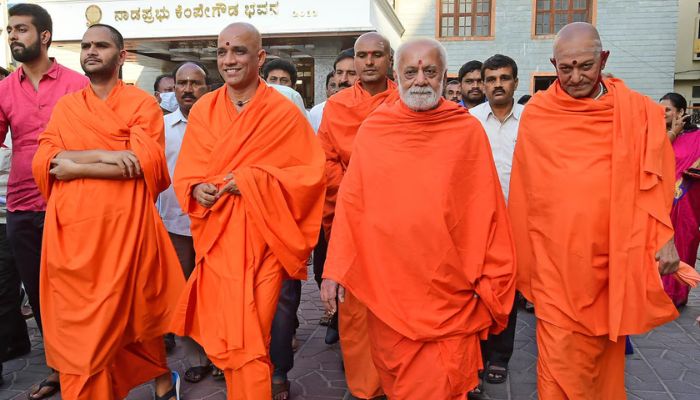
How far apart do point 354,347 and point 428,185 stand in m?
1.50

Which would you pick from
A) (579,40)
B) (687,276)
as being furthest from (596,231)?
(579,40)

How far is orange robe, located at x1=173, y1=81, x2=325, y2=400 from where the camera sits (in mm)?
3332

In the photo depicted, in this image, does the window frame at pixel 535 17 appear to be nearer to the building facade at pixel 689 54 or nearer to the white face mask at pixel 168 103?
the building facade at pixel 689 54

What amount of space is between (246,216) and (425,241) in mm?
1067

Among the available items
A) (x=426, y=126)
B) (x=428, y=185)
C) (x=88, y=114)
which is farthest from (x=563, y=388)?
(x=88, y=114)

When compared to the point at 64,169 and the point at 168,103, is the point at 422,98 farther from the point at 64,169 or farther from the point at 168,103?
the point at 168,103

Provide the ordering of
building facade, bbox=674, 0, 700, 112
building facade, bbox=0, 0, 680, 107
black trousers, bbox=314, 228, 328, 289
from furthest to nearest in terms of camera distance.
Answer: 1. building facade, bbox=674, 0, 700, 112
2. building facade, bbox=0, 0, 680, 107
3. black trousers, bbox=314, 228, 328, 289

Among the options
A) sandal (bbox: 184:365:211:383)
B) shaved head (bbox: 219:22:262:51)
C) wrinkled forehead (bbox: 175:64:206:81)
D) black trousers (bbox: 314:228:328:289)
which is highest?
shaved head (bbox: 219:22:262:51)

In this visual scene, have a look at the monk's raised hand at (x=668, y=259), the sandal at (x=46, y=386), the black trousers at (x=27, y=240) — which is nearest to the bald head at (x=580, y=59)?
the monk's raised hand at (x=668, y=259)

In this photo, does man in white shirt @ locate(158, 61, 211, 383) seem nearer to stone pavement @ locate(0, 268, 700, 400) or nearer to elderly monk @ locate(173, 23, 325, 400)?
stone pavement @ locate(0, 268, 700, 400)

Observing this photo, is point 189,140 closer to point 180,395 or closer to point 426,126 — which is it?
point 426,126

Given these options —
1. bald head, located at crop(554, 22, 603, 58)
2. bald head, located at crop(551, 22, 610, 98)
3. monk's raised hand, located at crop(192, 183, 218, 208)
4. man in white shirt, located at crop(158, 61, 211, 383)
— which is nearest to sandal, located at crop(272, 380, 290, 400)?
man in white shirt, located at crop(158, 61, 211, 383)

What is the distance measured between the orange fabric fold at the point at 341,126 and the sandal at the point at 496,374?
161 centimetres

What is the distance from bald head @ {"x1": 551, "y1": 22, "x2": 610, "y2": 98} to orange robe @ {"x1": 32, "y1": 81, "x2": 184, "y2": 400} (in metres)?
2.41
